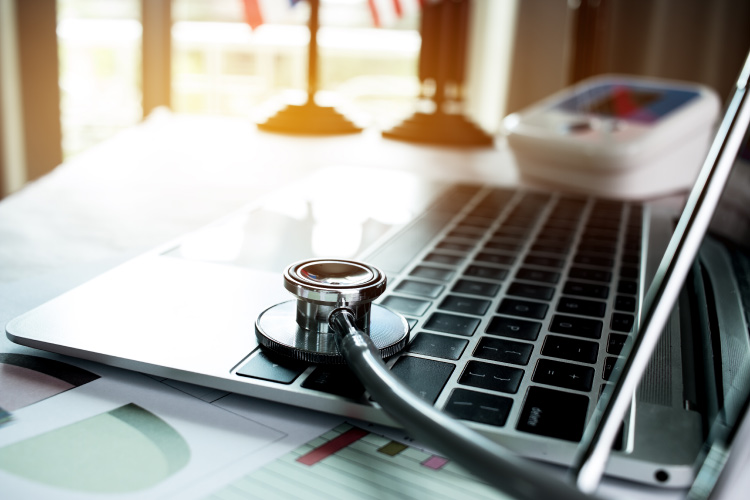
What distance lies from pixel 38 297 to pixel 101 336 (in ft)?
0.42

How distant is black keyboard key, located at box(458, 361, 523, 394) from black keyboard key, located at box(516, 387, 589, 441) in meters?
0.01

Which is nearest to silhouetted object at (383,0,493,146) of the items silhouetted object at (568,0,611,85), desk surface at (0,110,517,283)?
desk surface at (0,110,517,283)

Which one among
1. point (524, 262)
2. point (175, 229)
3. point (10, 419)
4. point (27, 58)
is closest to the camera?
point (10, 419)

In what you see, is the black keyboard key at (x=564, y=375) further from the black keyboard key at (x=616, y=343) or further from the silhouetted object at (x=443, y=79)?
the silhouetted object at (x=443, y=79)

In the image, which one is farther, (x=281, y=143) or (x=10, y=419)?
(x=281, y=143)

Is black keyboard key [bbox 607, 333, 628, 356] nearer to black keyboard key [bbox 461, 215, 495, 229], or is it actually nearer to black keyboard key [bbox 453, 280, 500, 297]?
black keyboard key [bbox 453, 280, 500, 297]

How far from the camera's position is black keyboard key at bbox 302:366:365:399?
1.10ft

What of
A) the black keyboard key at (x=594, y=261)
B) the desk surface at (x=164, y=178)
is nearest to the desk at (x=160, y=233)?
the desk surface at (x=164, y=178)

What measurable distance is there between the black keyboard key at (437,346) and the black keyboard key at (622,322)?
10cm

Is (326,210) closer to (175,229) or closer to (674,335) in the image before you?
(175,229)

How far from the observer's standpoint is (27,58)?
2432 mm

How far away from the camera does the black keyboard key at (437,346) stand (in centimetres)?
38

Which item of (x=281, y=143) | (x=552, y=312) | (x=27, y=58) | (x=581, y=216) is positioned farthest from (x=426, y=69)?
(x=27, y=58)

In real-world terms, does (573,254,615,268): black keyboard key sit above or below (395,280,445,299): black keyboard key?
below
